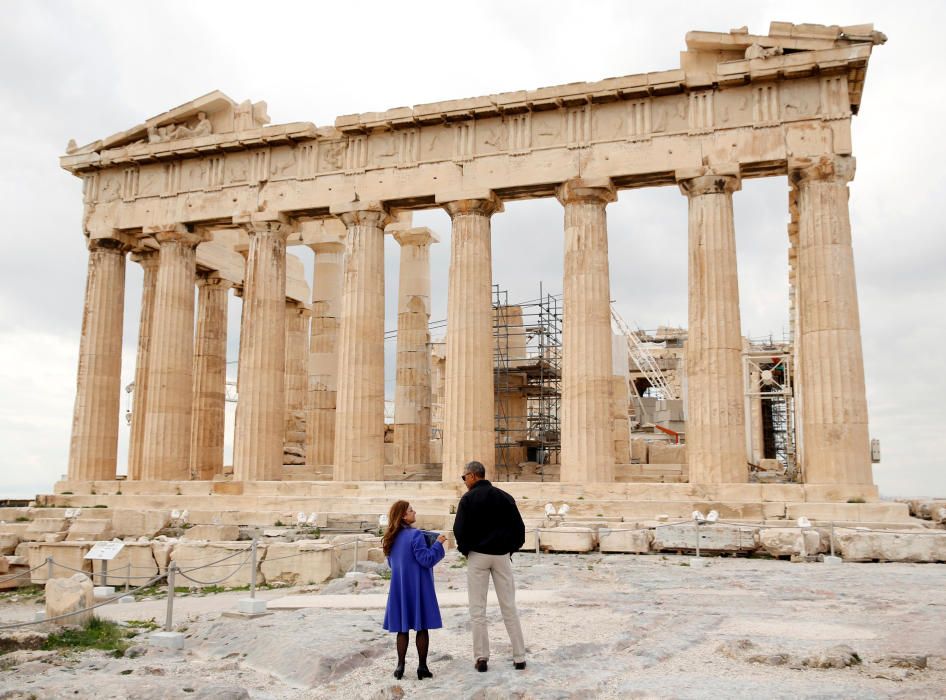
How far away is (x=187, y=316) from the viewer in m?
27.5

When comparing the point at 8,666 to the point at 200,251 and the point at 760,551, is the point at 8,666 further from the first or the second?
the point at 200,251

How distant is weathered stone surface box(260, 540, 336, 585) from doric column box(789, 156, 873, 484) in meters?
12.4

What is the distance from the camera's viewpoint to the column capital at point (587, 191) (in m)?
23.1

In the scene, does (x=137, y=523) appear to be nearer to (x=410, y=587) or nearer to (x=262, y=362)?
(x=262, y=362)

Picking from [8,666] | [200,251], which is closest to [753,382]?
[200,251]

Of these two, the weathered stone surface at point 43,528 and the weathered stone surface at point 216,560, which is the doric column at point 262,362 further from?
the weathered stone surface at point 216,560

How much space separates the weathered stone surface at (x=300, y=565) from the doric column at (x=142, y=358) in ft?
54.8

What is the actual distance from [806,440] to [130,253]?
75.4 ft

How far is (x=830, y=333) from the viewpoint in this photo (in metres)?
20.7

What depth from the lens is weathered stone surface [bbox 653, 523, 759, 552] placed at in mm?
15359

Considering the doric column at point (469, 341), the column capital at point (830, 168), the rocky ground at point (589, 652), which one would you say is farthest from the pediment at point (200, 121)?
the rocky ground at point (589, 652)

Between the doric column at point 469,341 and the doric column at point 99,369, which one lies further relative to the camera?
the doric column at point 99,369

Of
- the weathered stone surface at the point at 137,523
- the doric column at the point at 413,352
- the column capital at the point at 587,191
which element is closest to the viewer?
the weathered stone surface at the point at 137,523

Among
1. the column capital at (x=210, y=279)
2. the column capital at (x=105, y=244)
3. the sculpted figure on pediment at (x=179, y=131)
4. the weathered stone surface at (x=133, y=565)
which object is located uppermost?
the sculpted figure on pediment at (x=179, y=131)
